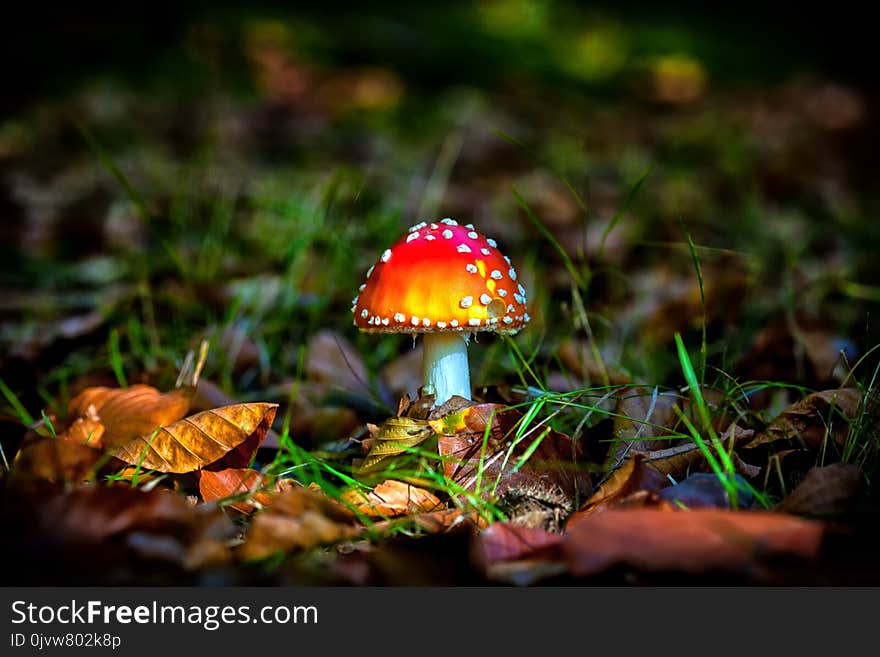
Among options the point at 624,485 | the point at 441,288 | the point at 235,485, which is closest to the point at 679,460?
the point at 624,485

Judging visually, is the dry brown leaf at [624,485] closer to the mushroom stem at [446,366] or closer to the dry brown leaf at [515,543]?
the dry brown leaf at [515,543]

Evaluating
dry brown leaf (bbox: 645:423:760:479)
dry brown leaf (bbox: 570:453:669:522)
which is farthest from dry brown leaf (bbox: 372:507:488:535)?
dry brown leaf (bbox: 645:423:760:479)

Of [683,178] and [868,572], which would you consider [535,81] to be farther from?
[868,572]

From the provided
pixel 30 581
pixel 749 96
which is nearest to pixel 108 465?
pixel 30 581

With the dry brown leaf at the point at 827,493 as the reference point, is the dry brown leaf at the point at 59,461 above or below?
above

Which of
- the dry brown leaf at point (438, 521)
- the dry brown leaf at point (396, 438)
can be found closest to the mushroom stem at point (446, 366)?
the dry brown leaf at point (396, 438)

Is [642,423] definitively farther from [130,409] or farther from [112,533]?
[130,409]
